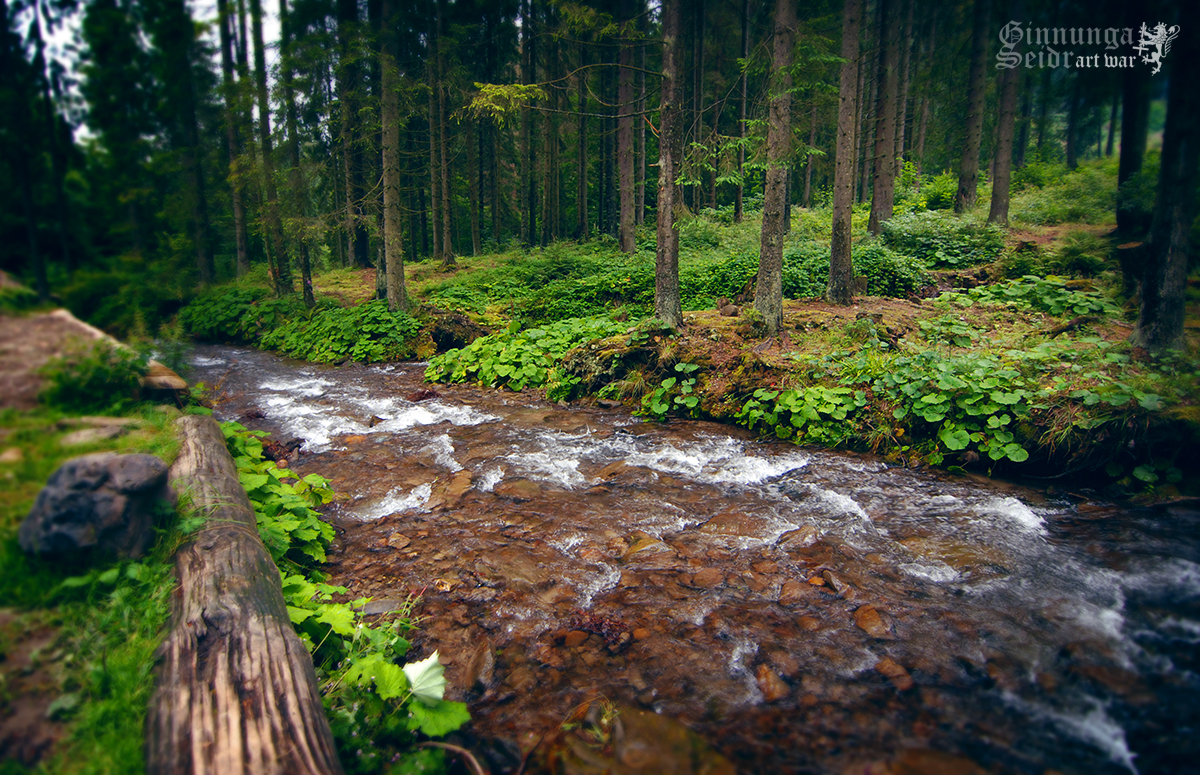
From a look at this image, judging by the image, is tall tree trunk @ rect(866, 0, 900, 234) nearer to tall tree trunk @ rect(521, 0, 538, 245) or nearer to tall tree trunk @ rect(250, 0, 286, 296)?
tall tree trunk @ rect(521, 0, 538, 245)

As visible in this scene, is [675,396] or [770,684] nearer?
[770,684]

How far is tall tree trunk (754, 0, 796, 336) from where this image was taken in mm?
8258

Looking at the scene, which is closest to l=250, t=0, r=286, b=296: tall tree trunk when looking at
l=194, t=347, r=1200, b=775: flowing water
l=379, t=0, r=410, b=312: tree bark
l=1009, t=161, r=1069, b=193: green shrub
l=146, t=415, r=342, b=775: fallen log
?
l=379, t=0, r=410, b=312: tree bark

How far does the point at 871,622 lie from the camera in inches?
130

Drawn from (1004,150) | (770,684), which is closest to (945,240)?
(1004,150)

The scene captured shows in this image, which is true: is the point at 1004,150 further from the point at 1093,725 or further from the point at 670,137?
the point at 1093,725

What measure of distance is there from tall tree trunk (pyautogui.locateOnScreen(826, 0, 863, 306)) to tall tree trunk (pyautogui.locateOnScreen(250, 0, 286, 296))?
551 inches

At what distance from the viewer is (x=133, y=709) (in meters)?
1.79

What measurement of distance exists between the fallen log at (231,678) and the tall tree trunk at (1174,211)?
765 centimetres

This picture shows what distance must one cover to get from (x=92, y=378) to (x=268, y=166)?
15.4 metres

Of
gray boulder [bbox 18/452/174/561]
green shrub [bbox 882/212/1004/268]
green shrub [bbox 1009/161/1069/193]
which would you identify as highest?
green shrub [bbox 1009/161/1069/193]

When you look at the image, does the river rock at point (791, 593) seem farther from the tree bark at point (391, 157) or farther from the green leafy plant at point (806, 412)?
the tree bark at point (391, 157)

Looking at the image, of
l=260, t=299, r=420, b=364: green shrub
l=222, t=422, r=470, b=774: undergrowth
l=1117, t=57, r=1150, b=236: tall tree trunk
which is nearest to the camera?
l=222, t=422, r=470, b=774: undergrowth

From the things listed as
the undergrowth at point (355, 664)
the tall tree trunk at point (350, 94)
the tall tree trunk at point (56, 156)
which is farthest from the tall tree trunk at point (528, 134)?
the tall tree trunk at point (56, 156)
